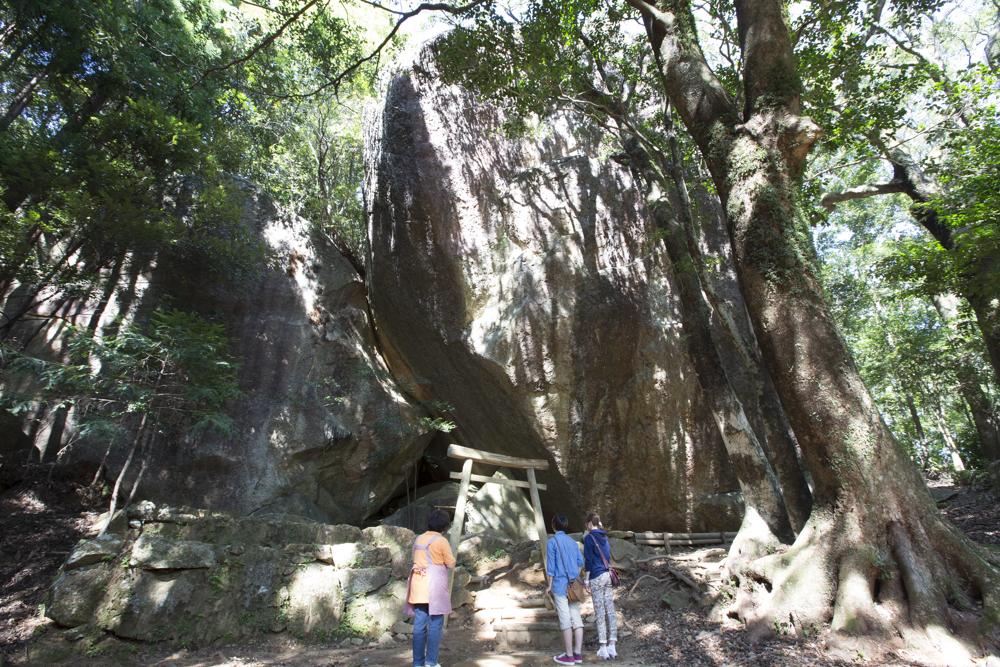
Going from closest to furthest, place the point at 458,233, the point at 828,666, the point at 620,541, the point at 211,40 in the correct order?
the point at 828,666 → the point at 620,541 → the point at 458,233 → the point at 211,40

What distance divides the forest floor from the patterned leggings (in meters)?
0.30

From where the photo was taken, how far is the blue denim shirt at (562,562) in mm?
5258

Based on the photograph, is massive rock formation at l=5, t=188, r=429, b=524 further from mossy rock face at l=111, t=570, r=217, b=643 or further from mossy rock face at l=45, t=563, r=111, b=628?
mossy rock face at l=45, t=563, r=111, b=628

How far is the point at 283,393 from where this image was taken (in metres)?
11.6

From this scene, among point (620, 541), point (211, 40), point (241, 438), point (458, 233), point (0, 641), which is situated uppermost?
point (211, 40)

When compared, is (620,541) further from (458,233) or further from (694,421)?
(458,233)

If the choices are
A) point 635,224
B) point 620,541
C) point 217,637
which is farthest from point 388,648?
point 635,224

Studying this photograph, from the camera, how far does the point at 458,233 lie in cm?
1177

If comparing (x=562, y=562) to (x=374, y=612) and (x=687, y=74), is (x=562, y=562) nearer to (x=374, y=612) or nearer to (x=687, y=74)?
(x=374, y=612)

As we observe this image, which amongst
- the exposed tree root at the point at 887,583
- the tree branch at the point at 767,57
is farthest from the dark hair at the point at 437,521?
the tree branch at the point at 767,57

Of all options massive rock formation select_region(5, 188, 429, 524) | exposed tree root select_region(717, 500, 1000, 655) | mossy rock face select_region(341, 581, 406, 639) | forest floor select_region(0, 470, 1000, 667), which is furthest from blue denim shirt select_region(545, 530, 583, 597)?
massive rock formation select_region(5, 188, 429, 524)

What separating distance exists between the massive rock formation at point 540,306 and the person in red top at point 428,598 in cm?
600

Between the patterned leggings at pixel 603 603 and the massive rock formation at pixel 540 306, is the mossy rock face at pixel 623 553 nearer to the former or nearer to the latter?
the massive rock formation at pixel 540 306

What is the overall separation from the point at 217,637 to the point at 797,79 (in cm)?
942
